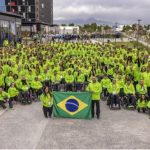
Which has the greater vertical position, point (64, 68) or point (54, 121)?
point (64, 68)

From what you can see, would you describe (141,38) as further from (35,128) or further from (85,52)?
(35,128)

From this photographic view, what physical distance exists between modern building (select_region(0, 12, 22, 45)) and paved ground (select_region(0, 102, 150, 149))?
3645cm

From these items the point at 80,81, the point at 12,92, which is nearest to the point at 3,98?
the point at 12,92

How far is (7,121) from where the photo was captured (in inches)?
688

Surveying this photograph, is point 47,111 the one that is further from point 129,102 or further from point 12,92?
point 129,102

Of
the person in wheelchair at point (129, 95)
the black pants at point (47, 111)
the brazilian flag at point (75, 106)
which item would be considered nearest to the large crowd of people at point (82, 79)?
the person in wheelchair at point (129, 95)

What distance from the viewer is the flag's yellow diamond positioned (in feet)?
59.1

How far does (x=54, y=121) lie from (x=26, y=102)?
427 centimetres

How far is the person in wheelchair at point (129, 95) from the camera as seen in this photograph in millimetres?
19859

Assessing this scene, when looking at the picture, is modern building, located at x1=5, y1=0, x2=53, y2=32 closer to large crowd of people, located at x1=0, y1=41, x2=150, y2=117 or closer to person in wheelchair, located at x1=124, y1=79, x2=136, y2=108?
large crowd of people, located at x1=0, y1=41, x2=150, y2=117

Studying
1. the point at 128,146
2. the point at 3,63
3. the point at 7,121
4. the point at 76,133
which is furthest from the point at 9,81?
the point at 128,146

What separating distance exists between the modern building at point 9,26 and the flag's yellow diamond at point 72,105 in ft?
119

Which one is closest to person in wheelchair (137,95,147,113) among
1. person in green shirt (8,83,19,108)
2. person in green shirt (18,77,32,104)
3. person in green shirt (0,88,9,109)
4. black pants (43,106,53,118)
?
black pants (43,106,53,118)

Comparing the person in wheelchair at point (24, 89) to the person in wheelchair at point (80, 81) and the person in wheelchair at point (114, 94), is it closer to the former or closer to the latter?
the person in wheelchair at point (80, 81)
